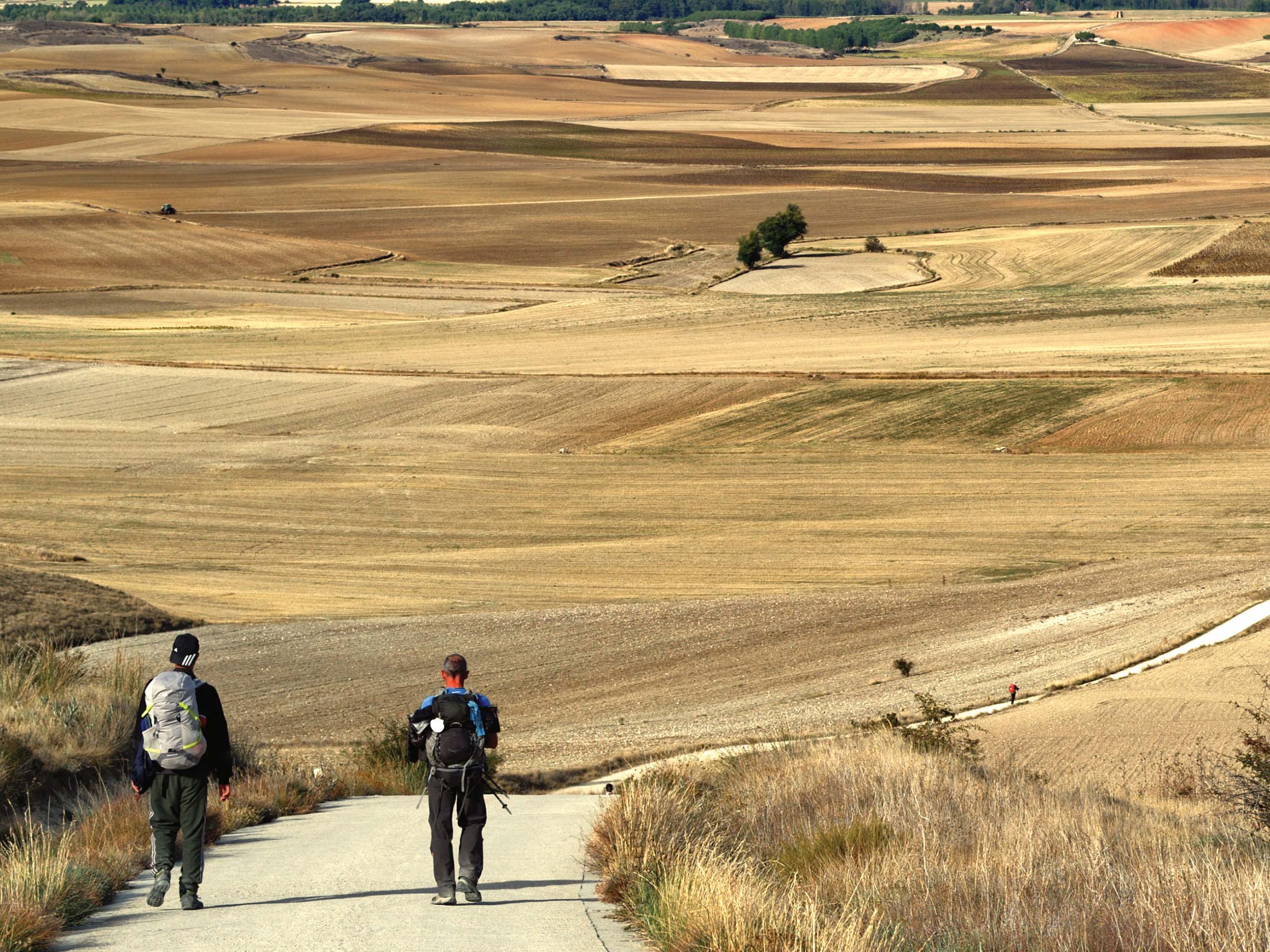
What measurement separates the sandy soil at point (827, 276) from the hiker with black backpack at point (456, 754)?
2925 inches

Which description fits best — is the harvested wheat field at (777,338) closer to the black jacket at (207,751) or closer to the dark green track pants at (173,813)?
the black jacket at (207,751)

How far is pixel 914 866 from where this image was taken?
9.67 m

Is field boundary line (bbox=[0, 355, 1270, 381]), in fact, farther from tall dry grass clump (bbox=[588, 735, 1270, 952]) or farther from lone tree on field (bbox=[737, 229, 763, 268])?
tall dry grass clump (bbox=[588, 735, 1270, 952])

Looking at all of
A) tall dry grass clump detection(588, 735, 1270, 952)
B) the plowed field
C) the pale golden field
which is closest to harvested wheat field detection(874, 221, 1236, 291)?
the pale golden field

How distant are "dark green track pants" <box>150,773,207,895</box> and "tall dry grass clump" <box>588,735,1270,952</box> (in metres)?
2.89

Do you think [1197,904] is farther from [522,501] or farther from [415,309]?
[415,309]

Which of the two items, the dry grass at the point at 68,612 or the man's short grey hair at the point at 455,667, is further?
the dry grass at the point at 68,612

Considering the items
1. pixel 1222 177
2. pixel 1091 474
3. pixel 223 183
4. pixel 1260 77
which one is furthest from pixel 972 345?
pixel 1260 77

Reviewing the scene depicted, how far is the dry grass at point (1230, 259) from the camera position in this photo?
8200 cm

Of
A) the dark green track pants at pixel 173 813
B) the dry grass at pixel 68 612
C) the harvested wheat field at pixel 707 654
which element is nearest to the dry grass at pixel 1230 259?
the harvested wheat field at pixel 707 654

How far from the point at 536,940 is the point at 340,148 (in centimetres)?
14512

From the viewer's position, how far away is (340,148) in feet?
483

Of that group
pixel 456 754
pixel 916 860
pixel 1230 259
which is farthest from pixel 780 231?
pixel 916 860

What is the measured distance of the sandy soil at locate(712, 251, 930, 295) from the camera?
85.2 m
